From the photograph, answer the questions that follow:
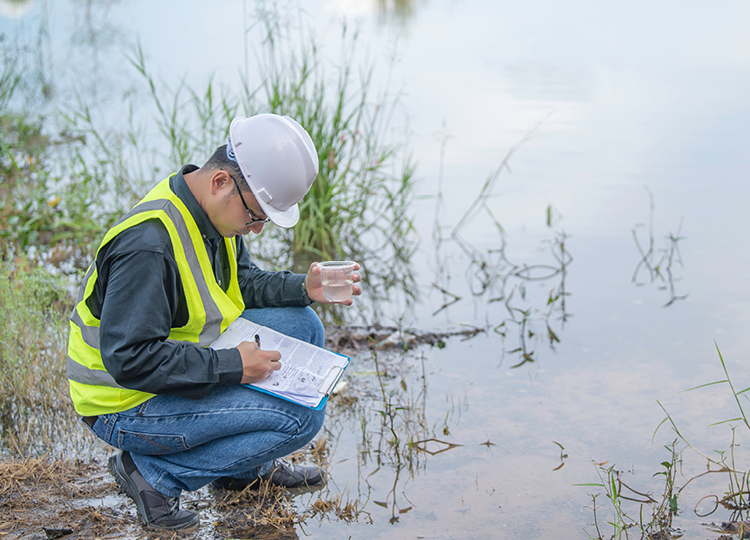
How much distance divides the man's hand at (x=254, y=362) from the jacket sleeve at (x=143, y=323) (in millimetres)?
150

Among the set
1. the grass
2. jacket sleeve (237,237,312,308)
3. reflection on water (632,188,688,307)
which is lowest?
reflection on water (632,188,688,307)

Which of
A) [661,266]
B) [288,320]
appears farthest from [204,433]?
[661,266]

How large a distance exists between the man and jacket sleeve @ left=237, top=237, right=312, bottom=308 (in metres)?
0.25

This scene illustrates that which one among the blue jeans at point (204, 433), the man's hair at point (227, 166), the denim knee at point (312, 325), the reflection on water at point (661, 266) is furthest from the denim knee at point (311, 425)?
the reflection on water at point (661, 266)

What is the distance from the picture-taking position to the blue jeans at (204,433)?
2236 millimetres

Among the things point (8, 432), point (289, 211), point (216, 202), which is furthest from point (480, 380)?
point (8, 432)

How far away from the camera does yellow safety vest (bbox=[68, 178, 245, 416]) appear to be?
2.11 meters

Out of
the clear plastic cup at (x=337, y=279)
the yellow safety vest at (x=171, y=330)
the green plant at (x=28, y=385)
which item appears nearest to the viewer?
the yellow safety vest at (x=171, y=330)

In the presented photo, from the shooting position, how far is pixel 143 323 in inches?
76.9

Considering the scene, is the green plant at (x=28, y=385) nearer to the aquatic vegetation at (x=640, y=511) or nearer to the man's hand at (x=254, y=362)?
the man's hand at (x=254, y=362)

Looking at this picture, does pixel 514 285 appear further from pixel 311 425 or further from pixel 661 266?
pixel 311 425

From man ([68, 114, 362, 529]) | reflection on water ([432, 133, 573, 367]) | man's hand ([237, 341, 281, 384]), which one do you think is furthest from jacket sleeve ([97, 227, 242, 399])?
reflection on water ([432, 133, 573, 367])

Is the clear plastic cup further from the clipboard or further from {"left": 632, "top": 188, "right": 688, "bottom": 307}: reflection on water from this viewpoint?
{"left": 632, "top": 188, "right": 688, "bottom": 307}: reflection on water

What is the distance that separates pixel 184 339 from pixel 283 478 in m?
0.74
